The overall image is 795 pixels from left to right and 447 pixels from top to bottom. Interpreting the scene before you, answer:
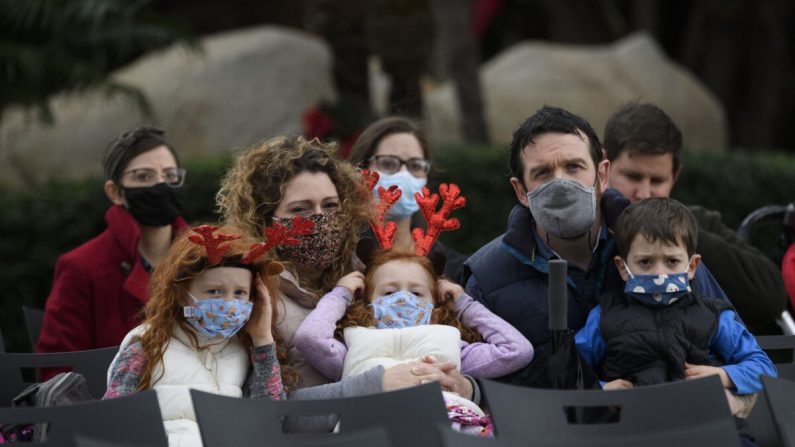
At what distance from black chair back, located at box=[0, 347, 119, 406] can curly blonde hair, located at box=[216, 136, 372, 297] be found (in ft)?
2.17

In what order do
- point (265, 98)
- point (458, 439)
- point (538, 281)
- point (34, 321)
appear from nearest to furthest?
Answer: point (458, 439)
point (538, 281)
point (34, 321)
point (265, 98)

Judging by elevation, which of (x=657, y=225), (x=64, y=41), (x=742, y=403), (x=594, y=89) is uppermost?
(x=64, y=41)

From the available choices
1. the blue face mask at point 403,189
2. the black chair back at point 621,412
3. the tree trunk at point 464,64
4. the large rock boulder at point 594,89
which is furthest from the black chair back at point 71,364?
the large rock boulder at point 594,89

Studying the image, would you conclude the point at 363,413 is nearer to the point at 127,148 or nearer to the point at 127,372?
the point at 127,372

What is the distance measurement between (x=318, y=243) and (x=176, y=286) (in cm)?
58

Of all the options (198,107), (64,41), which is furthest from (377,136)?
(198,107)

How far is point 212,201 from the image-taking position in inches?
332

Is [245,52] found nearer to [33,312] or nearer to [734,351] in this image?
[33,312]

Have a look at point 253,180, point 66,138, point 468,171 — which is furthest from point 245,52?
point 253,180

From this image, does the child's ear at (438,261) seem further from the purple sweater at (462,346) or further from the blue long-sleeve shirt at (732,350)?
the blue long-sleeve shirt at (732,350)

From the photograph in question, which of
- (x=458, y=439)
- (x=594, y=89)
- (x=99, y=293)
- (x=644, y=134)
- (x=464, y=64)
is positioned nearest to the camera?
(x=458, y=439)

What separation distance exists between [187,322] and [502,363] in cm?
102

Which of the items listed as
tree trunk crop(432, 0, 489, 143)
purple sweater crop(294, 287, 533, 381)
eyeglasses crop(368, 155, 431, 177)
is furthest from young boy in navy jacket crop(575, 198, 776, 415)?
tree trunk crop(432, 0, 489, 143)

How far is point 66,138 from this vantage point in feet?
39.9
